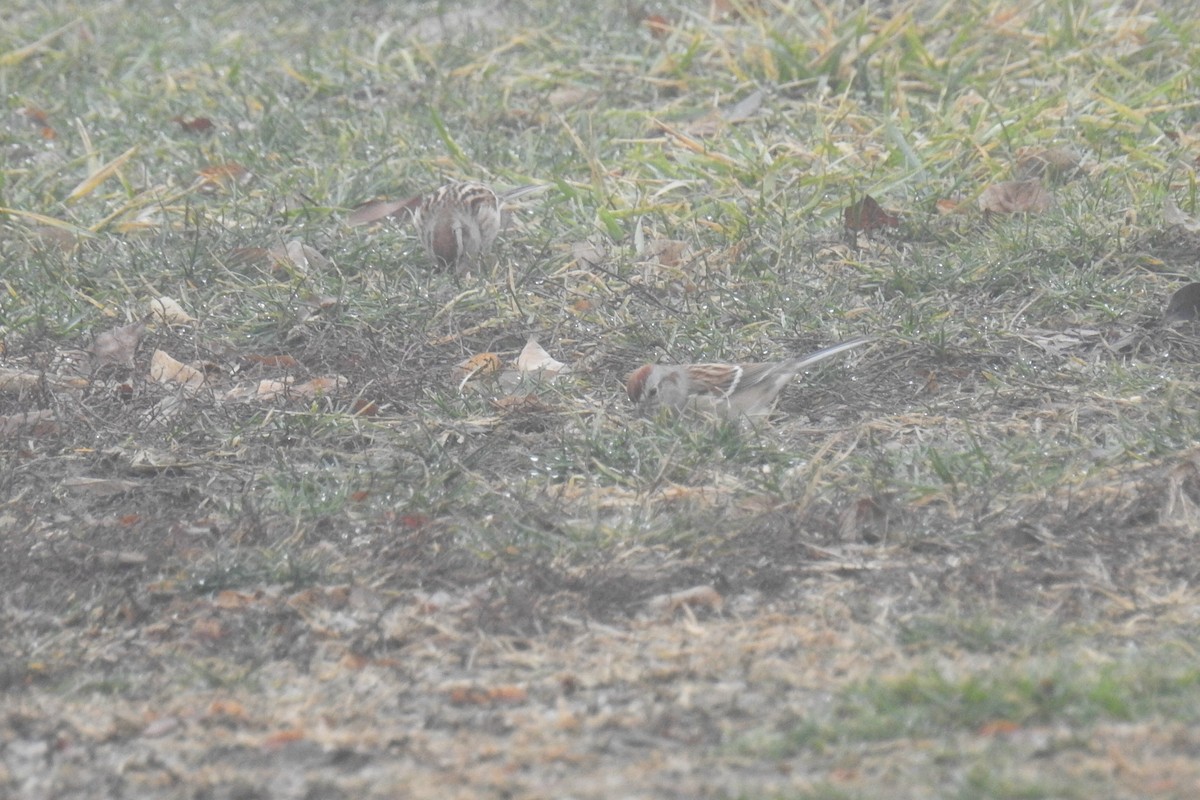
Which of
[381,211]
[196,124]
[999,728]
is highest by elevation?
[999,728]

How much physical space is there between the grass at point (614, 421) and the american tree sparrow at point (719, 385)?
0.10 m

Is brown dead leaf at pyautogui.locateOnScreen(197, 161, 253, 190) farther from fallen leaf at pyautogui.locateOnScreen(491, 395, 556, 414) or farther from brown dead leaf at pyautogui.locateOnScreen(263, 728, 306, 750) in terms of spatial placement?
brown dead leaf at pyautogui.locateOnScreen(263, 728, 306, 750)

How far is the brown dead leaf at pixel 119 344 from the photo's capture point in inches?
192

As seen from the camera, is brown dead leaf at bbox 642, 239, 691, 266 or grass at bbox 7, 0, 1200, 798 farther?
brown dead leaf at bbox 642, 239, 691, 266

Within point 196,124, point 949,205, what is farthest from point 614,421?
point 196,124

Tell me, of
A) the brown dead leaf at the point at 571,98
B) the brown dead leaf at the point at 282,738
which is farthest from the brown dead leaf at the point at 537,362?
the brown dead leaf at the point at 571,98

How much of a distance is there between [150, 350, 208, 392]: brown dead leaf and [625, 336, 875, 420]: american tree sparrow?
137 centimetres

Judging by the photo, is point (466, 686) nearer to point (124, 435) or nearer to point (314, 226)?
point (124, 435)

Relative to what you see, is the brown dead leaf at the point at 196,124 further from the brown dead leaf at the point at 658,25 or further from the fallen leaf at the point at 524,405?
the fallen leaf at the point at 524,405

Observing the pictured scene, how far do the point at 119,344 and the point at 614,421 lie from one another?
1.75 m

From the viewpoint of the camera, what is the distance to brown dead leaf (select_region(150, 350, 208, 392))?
186 inches

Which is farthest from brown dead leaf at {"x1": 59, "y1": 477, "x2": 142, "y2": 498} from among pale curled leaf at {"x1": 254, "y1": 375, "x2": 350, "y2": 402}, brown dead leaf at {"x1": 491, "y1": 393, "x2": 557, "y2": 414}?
brown dead leaf at {"x1": 491, "y1": 393, "x2": 557, "y2": 414}

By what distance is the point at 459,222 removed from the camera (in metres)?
5.46

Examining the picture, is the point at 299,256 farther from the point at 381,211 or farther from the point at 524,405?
the point at 524,405
